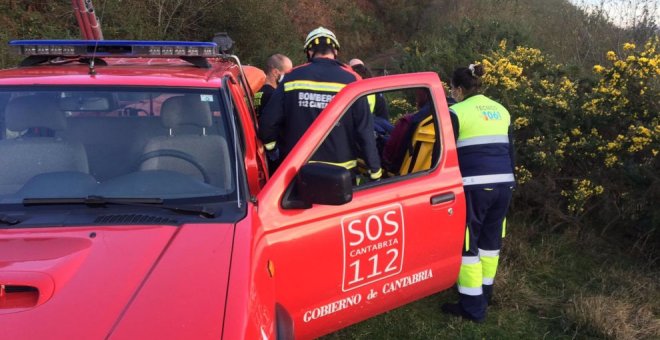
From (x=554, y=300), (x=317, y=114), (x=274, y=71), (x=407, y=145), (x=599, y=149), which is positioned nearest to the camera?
(x=317, y=114)

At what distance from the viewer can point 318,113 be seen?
136 inches

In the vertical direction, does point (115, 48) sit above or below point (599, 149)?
above

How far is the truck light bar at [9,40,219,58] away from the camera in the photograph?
2979 millimetres

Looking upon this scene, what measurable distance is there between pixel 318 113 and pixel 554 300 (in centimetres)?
254

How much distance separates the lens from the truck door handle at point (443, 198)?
318 centimetres

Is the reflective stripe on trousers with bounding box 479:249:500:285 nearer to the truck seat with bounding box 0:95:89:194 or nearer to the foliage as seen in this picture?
the foliage

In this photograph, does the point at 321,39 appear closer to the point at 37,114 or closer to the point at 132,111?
the point at 132,111

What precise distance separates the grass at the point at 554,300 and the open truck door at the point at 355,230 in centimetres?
73

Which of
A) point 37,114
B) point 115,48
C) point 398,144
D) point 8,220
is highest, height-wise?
point 115,48

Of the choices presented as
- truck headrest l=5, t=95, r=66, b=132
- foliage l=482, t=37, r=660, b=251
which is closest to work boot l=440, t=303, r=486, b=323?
foliage l=482, t=37, r=660, b=251

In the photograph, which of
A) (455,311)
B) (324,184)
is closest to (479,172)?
(455,311)

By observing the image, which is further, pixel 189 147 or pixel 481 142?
pixel 481 142

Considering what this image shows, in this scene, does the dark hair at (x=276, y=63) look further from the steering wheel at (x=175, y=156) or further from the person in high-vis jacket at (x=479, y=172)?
the steering wheel at (x=175, y=156)

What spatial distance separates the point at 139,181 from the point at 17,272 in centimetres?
75
